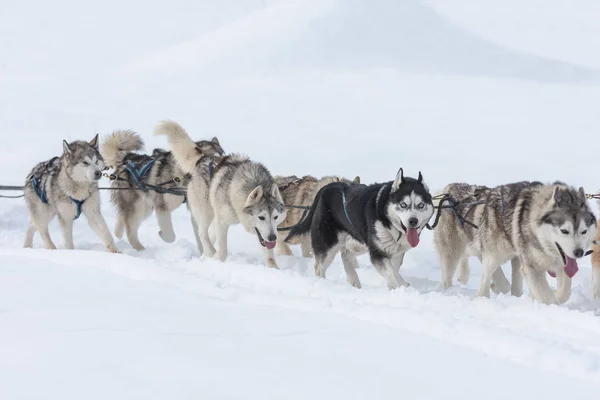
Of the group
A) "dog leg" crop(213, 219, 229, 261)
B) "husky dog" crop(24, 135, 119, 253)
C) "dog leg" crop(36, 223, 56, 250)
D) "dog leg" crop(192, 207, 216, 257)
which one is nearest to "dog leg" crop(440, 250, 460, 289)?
"dog leg" crop(213, 219, 229, 261)

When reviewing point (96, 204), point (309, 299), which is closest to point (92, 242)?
point (96, 204)

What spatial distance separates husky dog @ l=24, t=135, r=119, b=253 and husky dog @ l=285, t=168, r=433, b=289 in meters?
2.24

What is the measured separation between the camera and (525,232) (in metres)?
4.49

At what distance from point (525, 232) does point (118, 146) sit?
492 cm

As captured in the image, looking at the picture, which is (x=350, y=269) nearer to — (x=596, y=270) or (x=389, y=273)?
(x=389, y=273)

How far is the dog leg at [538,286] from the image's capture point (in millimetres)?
4387

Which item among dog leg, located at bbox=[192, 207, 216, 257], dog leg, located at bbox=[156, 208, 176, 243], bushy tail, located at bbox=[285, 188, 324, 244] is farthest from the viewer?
dog leg, located at bbox=[156, 208, 176, 243]

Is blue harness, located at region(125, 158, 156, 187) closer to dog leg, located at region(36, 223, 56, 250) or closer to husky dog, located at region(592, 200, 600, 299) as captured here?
dog leg, located at region(36, 223, 56, 250)

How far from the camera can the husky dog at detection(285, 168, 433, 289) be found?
4699 millimetres

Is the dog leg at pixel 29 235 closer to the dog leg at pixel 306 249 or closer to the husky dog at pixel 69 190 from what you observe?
the husky dog at pixel 69 190

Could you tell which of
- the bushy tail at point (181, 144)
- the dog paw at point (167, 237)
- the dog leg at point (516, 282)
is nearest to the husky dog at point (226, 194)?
the bushy tail at point (181, 144)

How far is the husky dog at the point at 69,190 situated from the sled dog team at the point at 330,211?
0.4 inches

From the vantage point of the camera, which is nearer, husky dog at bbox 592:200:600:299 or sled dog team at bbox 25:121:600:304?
sled dog team at bbox 25:121:600:304

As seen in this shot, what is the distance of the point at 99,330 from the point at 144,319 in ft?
0.87
